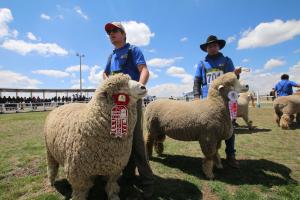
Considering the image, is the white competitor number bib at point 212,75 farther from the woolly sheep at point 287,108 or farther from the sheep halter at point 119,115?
the woolly sheep at point 287,108

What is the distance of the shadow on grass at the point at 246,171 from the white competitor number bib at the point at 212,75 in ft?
5.29

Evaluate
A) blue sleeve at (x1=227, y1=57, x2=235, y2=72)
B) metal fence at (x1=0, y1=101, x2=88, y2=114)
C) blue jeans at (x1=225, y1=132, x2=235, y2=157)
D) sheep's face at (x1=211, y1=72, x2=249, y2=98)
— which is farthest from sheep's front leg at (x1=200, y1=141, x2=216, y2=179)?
metal fence at (x1=0, y1=101, x2=88, y2=114)

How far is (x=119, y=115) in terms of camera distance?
132 inches

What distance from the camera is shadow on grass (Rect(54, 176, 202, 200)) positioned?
4.04 m

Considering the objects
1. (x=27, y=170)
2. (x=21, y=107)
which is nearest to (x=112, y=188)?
(x=27, y=170)

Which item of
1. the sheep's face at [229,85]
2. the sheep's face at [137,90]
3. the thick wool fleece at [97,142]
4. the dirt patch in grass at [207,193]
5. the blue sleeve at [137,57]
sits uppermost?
the blue sleeve at [137,57]

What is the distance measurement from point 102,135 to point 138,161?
96 centimetres

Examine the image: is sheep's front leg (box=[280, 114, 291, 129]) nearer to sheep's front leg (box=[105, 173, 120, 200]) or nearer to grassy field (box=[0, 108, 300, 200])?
grassy field (box=[0, 108, 300, 200])

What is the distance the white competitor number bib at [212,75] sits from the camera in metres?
5.35

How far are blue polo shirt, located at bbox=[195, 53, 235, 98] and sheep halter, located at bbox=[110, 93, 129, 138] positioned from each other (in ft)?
8.35

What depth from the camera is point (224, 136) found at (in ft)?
15.9

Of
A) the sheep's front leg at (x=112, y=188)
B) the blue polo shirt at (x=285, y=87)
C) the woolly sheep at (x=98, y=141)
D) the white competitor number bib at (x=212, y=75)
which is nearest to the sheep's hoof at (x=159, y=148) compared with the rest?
the white competitor number bib at (x=212, y=75)

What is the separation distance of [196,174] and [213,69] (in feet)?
6.34

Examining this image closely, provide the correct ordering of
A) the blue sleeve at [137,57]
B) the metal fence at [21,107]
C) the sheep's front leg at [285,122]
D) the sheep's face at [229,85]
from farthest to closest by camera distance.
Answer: the metal fence at [21,107] < the sheep's front leg at [285,122] < the sheep's face at [229,85] < the blue sleeve at [137,57]
